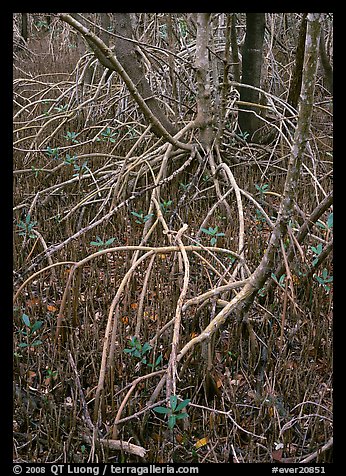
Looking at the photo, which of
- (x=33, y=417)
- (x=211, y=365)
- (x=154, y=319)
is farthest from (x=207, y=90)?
(x=33, y=417)

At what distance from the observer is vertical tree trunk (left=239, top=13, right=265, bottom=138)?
124 inches

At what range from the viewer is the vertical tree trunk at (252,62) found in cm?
314

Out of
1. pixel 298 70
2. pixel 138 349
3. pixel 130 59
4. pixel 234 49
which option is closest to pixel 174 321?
pixel 138 349

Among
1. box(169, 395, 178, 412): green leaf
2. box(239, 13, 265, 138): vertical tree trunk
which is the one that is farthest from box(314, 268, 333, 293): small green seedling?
box(239, 13, 265, 138): vertical tree trunk

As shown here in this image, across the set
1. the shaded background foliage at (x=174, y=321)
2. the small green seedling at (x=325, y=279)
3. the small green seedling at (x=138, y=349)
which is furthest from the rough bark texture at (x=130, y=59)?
the small green seedling at (x=138, y=349)

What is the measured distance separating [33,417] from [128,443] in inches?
13.7

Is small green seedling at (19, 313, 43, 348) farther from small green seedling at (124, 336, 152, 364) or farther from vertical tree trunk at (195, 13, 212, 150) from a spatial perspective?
vertical tree trunk at (195, 13, 212, 150)

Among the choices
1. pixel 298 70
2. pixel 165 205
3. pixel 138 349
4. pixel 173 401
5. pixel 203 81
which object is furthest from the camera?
pixel 298 70

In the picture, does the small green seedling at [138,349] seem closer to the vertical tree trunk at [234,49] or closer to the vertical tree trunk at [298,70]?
the vertical tree trunk at [234,49]

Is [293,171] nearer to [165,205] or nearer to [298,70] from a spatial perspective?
[165,205]

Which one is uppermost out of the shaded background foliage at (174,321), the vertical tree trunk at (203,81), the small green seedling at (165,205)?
the vertical tree trunk at (203,81)

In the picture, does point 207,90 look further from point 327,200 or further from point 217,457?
point 217,457

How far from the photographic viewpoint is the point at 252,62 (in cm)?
322

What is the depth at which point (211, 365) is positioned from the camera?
1565 millimetres
